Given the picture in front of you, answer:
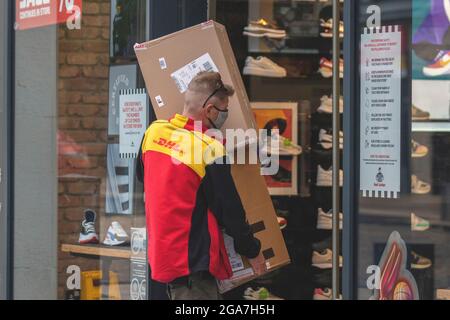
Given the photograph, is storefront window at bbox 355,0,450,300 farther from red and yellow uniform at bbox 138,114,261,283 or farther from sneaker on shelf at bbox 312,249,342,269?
sneaker on shelf at bbox 312,249,342,269

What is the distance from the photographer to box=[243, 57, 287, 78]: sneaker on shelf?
23.2 feet

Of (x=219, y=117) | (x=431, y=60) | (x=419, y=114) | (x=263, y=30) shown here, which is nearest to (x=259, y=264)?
(x=219, y=117)

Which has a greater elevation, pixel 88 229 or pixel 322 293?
pixel 88 229

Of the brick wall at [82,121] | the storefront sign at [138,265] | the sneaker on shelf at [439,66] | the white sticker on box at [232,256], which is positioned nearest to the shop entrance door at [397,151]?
the sneaker on shelf at [439,66]

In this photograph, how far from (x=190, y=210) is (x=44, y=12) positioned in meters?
2.63

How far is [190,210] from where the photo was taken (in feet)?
16.5

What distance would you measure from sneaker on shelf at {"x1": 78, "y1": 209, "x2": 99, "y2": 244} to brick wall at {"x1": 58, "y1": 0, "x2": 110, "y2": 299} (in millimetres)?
45

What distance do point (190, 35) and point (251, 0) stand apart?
5.60 feet

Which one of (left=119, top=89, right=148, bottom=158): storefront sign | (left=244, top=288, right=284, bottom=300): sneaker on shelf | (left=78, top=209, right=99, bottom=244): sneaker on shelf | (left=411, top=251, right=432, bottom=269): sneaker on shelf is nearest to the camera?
(left=411, top=251, right=432, bottom=269): sneaker on shelf

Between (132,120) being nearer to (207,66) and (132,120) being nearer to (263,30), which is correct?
(207,66)

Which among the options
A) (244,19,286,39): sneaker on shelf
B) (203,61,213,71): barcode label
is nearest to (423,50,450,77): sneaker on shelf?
(203,61,213,71): barcode label

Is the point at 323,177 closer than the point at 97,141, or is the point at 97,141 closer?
the point at 97,141
